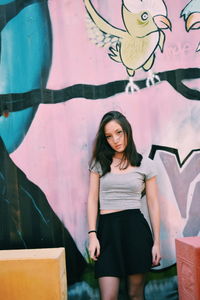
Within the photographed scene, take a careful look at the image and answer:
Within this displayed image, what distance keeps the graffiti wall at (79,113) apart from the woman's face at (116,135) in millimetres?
403

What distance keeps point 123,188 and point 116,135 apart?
417 millimetres

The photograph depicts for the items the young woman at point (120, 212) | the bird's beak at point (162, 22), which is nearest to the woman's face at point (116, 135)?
the young woman at point (120, 212)

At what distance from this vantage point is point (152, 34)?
3512mm

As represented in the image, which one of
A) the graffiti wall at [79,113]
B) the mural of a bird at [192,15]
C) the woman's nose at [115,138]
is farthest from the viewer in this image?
the mural of a bird at [192,15]

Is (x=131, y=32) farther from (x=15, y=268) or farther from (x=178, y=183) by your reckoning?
(x=15, y=268)

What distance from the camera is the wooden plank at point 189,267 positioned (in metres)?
2.82

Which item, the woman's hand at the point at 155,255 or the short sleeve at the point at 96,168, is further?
the short sleeve at the point at 96,168

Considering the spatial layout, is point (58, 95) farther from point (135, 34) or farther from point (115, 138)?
point (135, 34)

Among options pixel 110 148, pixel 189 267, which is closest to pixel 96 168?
pixel 110 148

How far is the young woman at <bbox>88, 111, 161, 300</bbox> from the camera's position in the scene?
2910 millimetres

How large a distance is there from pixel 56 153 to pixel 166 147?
0.99m

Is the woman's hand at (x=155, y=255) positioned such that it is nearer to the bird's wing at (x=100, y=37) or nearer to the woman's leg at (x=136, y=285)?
the woman's leg at (x=136, y=285)

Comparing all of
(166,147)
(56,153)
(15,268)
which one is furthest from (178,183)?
(15,268)

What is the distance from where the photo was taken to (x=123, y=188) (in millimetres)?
3008
